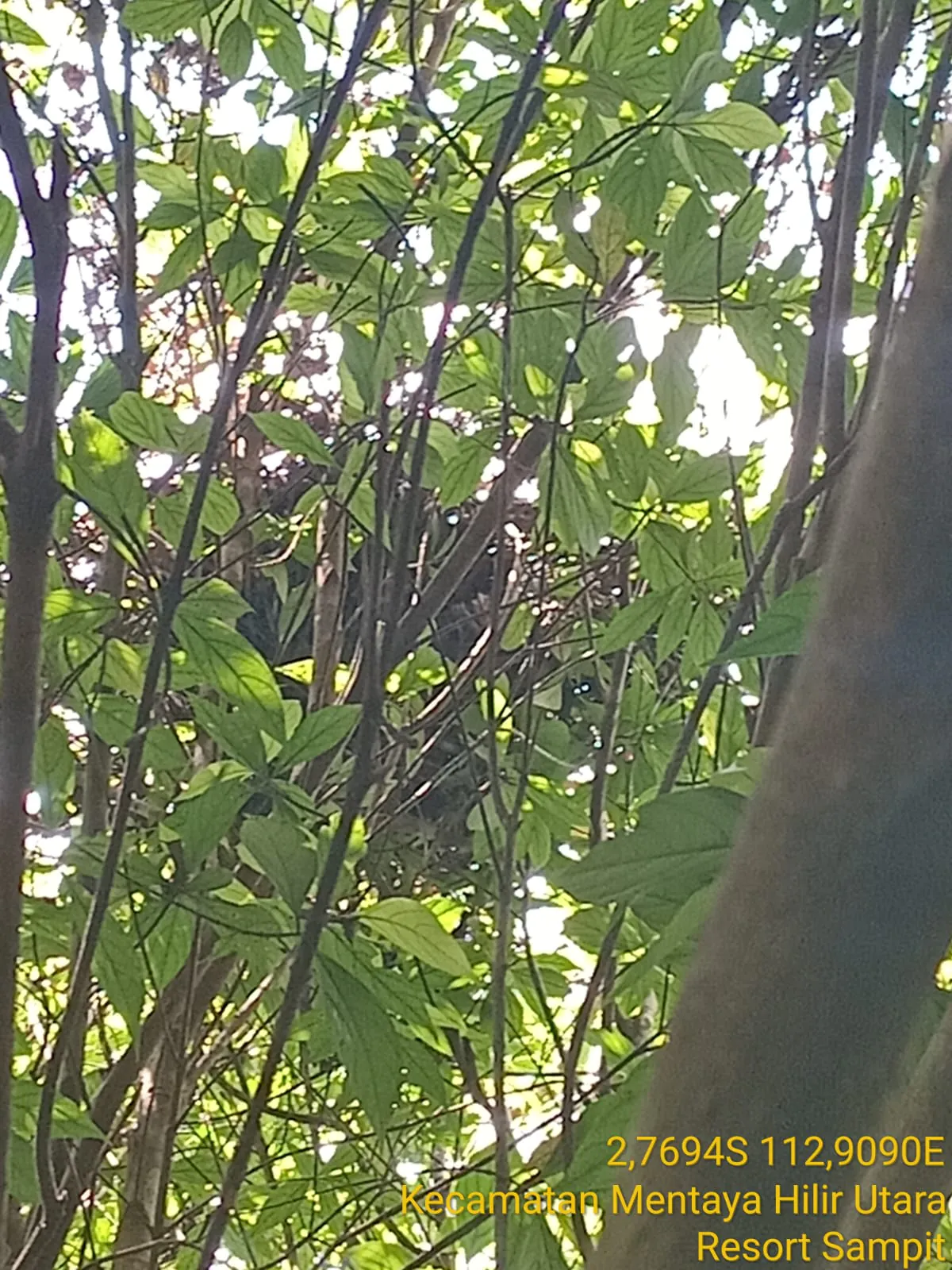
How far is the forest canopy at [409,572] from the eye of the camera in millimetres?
645

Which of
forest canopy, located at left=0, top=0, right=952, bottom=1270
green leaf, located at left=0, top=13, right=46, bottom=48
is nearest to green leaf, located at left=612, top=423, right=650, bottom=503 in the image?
forest canopy, located at left=0, top=0, right=952, bottom=1270

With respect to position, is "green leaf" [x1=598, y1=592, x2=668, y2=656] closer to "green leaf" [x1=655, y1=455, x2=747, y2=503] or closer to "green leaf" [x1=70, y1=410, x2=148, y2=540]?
"green leaf" [x1=655, y1=455, x2=747, y2=503]

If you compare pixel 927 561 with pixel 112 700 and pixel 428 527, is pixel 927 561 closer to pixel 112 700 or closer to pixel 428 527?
pixel 112 700

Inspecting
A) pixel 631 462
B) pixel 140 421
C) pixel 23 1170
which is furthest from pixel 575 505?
pixel 23 1170

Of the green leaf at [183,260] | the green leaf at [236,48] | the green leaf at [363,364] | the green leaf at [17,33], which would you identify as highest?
the green leaf at [17,33]

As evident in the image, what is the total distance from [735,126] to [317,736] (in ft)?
1.34

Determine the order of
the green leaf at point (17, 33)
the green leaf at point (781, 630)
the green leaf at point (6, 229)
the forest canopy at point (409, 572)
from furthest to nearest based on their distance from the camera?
the green leaf at point (17, 33)
the green leaf at point (6, 229)
the forest canopy at point (409, 572)
the green leaf at point (781, 630)

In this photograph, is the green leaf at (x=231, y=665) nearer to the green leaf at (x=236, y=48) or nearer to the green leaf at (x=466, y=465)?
the green leaf at (x=466, y=465)

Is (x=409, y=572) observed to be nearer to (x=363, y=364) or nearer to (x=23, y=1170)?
(x=363, y=364)

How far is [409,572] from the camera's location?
84 cm

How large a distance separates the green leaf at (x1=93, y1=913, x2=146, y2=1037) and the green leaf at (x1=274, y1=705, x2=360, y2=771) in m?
0.12

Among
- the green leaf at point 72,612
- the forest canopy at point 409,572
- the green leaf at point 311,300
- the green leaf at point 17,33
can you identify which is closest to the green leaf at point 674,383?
the forest canopy at point 409,572

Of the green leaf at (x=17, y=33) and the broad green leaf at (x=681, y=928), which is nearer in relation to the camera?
the broad green leaf at (x=681, y=928)

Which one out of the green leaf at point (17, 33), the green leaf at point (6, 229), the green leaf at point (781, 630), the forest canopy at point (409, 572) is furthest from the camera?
the green leaf at point (17, 33)
